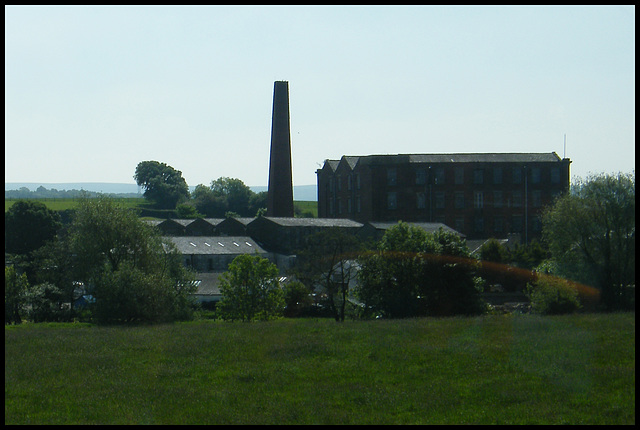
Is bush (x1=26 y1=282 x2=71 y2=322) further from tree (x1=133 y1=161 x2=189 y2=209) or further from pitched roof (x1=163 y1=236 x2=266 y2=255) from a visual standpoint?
tree (x1=133 y1=161 x2=189 y2=209)

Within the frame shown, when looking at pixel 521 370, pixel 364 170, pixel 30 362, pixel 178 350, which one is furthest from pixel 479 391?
pixel 364 170

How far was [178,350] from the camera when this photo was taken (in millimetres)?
19609

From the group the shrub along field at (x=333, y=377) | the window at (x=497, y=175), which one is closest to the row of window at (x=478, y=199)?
the window at (x=497, y=175)

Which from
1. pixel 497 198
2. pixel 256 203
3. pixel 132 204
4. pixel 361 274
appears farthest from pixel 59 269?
pixel 256 203

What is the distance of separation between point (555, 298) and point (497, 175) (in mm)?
42617

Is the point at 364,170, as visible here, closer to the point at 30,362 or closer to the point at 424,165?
the point at 424,165

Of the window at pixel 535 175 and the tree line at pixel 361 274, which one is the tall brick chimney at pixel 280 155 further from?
the tree line at pixel 361 274

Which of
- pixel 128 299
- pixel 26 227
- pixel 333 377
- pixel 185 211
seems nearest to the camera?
pixel 333 377

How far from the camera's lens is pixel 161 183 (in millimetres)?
133000

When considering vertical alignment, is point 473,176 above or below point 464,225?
above

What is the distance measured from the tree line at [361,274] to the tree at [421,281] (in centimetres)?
6

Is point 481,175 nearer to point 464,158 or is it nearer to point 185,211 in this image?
point 464,158

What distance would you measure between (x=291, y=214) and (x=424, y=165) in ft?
52.7

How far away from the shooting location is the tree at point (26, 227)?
67188 mm
